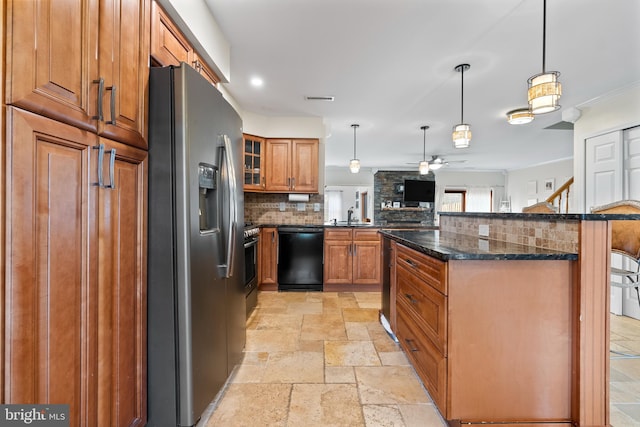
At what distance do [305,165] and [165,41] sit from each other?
286 cm

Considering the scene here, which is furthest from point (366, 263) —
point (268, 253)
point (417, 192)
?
point (417, 192)

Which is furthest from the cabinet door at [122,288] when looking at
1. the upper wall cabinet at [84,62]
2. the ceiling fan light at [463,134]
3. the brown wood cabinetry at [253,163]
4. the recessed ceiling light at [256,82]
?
the ceiling fan light at [463,134]

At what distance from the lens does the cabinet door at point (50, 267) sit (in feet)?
2.40

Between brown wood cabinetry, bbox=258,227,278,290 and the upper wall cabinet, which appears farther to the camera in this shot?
brown wood cabinetry, bbox=258,227,278,290

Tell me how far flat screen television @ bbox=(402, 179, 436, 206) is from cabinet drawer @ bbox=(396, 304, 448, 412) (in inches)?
276

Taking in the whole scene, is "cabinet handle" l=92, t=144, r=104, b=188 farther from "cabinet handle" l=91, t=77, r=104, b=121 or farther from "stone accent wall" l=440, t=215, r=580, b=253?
"stone accent wall" l=440, t=215, r=580, b=253

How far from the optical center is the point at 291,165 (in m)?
4.29

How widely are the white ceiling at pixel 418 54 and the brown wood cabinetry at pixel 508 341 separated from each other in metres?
1.77

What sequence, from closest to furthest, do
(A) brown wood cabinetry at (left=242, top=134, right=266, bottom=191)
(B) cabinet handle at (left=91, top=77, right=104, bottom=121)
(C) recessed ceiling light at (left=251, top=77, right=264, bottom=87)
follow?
1. (B) cabinet handle at (left=91, top=77, right=104, bottom=121)
2. (C) recessed ceiling light at (left=251, top=77, right=264, bottom=87)
3. (A) brown wood cabinetry at (left=242, top=134, right=266, bottom=191)

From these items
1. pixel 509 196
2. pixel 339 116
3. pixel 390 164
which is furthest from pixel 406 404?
pixel 509 196

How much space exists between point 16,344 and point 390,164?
8.52 meters

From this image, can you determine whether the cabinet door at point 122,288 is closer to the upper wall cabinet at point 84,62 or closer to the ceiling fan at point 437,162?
the upper wall cabinet at point 84,62

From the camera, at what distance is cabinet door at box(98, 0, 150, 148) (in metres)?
1.01
